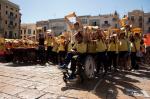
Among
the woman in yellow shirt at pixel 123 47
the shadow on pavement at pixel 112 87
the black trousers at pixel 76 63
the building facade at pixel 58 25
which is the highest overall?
the building facade at pixel 58 25

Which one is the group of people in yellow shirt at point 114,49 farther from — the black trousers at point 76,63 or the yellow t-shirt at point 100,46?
the black trousers at point 76,63

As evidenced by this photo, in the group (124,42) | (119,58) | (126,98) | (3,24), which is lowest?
(126,98)

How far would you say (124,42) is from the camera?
33.2ft

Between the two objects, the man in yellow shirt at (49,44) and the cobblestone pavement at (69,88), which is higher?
the man in yellow shirt at (49,44)

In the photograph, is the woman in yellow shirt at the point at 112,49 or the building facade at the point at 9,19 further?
the building facade at the point at 9,19

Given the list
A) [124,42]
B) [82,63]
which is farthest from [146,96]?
[124,42]

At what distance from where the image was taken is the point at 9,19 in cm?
4856

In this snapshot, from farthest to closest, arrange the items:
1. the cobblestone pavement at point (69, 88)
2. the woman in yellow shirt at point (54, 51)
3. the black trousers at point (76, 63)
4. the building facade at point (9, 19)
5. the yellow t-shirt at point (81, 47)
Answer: the building facade at point (9, 19)
the woman in yellow shirt at point (54, 51)
the yellow t-shirt at point (81, 47)
the black trousers at point (76, 63)
the cobblestone pavement at point (69, 88)

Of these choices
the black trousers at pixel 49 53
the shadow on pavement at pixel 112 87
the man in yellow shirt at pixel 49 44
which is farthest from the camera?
the black trousers at pixel 49 53

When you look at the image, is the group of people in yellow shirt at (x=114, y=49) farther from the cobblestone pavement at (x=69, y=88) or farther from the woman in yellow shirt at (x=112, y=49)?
the cobblestone pavement at (x=69, y=88)

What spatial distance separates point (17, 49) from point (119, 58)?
6287 mm

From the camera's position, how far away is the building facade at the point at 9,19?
45.8m

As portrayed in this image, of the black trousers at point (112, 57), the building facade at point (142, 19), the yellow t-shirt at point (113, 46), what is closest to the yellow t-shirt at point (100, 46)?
the yellow t-shirt at point (113, 46)

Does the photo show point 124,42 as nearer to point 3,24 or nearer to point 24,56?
point 24,56
